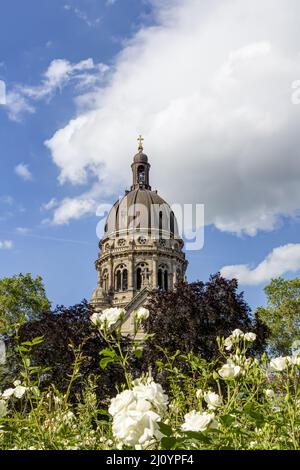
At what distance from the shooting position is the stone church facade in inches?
2404

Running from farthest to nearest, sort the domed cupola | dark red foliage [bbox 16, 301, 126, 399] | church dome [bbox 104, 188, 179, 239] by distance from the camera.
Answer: the domed cupola < church dome [bbox 104, 188, 179, 239] < dark red foliage [bbox 16, 301, 126, 399]

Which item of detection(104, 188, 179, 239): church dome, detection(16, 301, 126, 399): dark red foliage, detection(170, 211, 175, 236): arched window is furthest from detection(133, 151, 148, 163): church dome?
detection(16, 301, 126, 399): dark red foliage

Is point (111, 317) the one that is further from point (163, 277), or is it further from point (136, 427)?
point (163, 277)

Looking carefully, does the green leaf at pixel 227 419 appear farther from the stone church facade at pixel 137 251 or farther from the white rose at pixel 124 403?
the stone church facade at pixel 137 251

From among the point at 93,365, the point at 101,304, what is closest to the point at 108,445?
the point at 93,365

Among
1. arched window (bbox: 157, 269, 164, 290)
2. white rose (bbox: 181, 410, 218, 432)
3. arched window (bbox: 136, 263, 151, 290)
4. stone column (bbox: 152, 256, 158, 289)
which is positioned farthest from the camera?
arched window (bbox: 157, 269, 164, 290)

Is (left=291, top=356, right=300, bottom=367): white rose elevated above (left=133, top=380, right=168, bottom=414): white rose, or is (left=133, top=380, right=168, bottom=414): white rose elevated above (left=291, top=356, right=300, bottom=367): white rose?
(left=291, top=356, right=300, bottom=367): white rose

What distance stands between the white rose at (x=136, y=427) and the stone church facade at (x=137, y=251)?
54.9 meters

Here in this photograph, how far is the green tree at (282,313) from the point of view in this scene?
47.7 m

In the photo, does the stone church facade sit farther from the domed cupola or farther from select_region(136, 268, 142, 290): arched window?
the domed cupola

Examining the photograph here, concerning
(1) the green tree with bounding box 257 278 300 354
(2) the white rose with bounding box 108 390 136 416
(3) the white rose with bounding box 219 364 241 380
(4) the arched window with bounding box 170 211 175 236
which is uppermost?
(4) the arched window with bounding box 170 211 175 236

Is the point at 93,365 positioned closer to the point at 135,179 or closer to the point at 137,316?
the point at 137,316

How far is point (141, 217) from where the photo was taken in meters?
67.1
